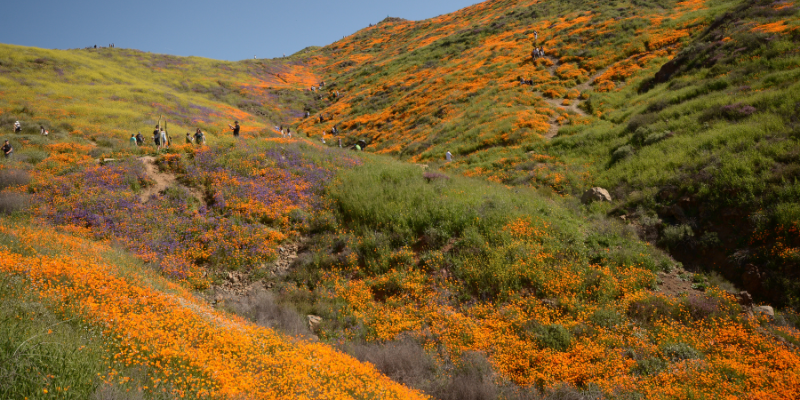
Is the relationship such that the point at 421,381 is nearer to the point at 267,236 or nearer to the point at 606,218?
the point at 267,236

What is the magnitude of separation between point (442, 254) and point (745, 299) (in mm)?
8240

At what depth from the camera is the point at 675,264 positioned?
11203mm

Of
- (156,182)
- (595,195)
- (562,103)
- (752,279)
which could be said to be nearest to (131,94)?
(156,182)

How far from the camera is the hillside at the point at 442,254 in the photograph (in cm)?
620

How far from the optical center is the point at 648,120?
1912 centimetres

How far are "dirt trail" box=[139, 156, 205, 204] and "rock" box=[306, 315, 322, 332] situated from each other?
867cm

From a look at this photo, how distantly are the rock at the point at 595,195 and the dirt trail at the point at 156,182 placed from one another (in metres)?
17.2

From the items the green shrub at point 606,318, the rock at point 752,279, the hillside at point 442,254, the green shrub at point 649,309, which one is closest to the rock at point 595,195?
the hillside at point 442,254

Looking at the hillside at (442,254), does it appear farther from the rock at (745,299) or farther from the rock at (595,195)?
the rock at (595,195)

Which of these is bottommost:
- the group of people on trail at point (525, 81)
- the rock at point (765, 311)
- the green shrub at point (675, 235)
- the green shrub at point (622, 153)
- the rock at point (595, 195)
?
the rock at point (765, 311)

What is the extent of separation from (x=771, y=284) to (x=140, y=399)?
A: 14.0 meters

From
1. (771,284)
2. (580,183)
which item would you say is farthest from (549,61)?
(771,284)

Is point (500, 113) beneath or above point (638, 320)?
above

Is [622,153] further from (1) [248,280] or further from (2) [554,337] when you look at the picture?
(1) [248,280]
